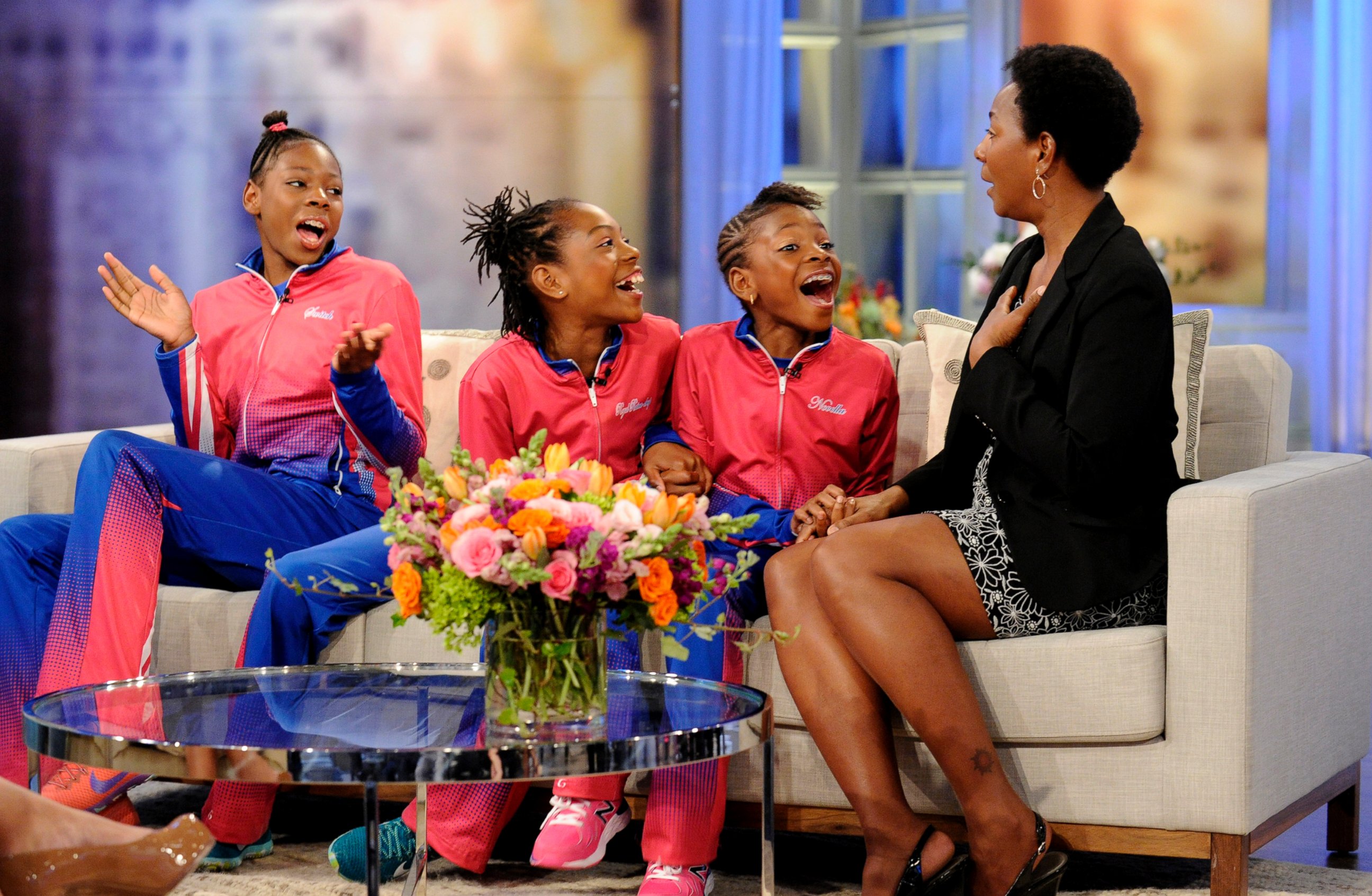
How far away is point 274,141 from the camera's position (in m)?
3.14

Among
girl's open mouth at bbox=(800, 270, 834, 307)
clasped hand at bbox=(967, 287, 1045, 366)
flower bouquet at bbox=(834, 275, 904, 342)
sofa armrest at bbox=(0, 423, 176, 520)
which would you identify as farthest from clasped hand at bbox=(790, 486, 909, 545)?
flower bouquet at bbox=(834, 275, 904, 342)

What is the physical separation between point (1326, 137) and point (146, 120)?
13.4ft

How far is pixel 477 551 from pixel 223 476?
1.24 meters

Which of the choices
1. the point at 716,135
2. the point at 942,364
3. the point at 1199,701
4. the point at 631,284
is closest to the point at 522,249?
the point at 631,284

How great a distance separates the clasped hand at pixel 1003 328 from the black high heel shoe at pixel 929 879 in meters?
0.77

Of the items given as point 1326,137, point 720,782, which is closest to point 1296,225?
Answer: point 1326,137

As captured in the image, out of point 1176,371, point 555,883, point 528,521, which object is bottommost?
point 555,883

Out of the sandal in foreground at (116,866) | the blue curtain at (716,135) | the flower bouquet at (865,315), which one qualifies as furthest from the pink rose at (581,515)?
the blue curtain at (716,135)

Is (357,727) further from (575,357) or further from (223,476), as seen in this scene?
(575,357)

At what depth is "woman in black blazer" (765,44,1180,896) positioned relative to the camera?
7.36 ft

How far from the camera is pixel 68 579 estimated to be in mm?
2578

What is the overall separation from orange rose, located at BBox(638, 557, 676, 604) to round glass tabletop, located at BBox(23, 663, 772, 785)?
160 mm

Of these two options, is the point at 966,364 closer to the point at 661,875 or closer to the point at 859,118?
the point at 661,875

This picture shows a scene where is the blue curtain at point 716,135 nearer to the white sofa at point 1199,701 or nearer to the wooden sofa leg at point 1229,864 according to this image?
the white sofa at point 1199,701
